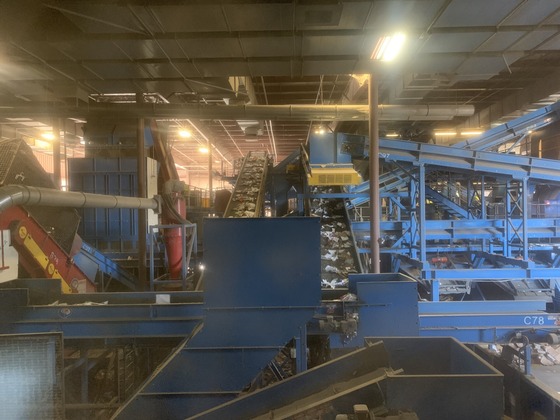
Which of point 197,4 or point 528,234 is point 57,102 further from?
point 528,234

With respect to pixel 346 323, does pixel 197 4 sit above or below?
above

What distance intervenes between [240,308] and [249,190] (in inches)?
263

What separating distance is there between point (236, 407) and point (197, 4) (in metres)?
6.81

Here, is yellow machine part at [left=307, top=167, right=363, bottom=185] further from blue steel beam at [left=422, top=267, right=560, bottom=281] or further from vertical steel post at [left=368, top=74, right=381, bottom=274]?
blue steel beam at [left=422, top=267, right=560, bottom=281]

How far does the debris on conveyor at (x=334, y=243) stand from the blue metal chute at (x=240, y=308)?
141 inches

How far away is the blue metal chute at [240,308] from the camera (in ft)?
13.0

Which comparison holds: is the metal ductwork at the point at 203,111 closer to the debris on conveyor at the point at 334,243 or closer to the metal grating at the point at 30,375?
the debris on conveyor at the point at 334,243

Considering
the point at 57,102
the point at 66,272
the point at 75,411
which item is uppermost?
the point at 57,102

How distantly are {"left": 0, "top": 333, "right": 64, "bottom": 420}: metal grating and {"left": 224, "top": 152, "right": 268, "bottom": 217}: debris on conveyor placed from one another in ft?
18.0

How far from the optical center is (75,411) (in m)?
4.94

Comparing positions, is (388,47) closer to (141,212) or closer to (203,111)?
(203,111)

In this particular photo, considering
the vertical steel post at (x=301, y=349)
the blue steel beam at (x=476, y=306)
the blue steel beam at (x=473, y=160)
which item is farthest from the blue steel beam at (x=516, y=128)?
the vertical steel post at (x=301, y=349)

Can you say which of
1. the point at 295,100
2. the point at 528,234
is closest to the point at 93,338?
the point at 528,234

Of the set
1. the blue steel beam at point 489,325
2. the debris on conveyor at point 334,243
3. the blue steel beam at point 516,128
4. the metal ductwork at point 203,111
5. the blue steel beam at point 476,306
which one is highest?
the metal ductwork at point 203,111
